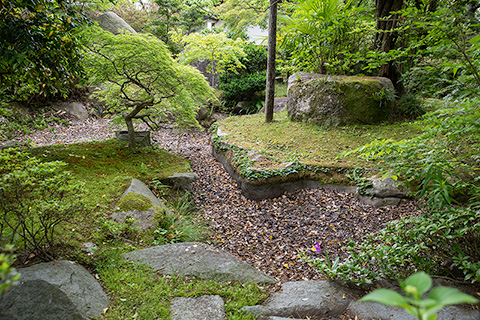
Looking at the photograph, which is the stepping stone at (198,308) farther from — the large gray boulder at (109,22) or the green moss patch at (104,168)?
the large gray boulder at (109,22)

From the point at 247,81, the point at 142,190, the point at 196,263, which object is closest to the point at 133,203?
the point at 142,190

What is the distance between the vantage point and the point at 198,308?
6.63 ft

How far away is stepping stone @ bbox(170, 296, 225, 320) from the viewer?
1.94 meters

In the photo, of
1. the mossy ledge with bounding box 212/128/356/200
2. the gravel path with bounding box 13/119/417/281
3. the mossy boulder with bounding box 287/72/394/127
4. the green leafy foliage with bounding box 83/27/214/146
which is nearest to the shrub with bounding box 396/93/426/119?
the mossy boulder with bounding box 287/72/394/127

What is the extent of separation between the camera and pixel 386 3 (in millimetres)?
5539

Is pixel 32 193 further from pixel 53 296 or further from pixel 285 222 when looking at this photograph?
pixel 285 222

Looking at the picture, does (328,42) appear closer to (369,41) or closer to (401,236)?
(369,41)

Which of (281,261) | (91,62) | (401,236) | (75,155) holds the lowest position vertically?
(281,261)

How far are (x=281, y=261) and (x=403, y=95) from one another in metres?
4.92

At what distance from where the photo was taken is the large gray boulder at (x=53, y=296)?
1.66 metres

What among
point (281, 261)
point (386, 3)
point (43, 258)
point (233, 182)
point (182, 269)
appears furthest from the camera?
point (386, 3)

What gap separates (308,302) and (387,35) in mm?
5712

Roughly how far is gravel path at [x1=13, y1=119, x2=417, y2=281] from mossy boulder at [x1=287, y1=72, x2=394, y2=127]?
2.26 m

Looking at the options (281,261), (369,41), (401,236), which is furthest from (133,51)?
(369,41)
